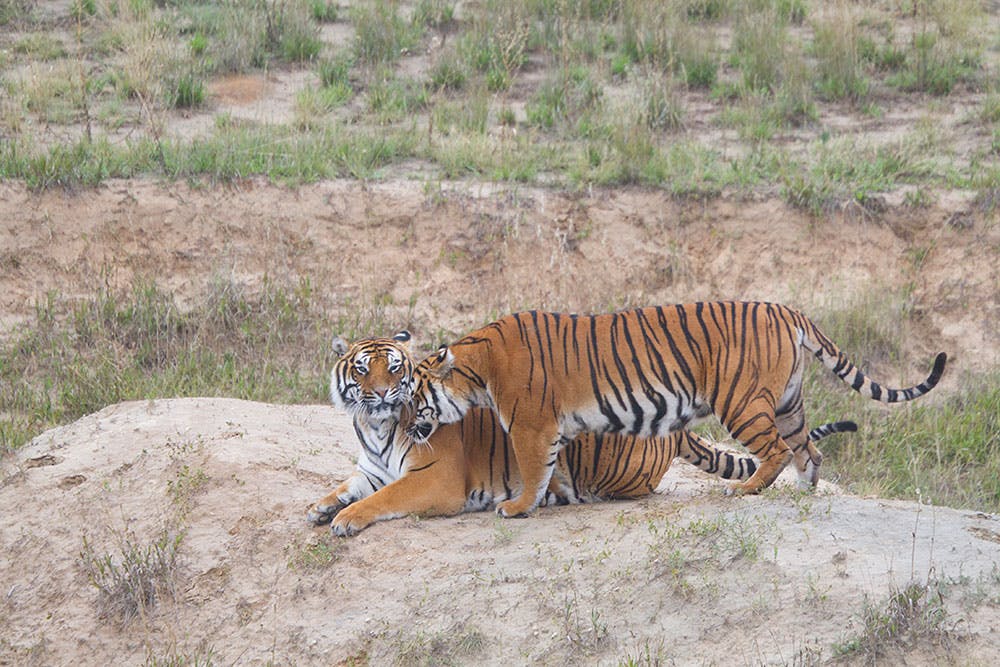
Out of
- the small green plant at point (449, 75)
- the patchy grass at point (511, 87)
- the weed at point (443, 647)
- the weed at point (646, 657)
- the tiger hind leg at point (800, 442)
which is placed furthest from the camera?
the small green plant at point (449, 75)

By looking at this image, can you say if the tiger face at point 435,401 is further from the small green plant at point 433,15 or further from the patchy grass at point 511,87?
the small green plant at point 433,15

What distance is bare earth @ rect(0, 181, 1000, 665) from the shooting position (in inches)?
208

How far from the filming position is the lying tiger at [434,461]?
20.8 feet

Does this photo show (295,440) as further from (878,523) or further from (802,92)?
(802,92)

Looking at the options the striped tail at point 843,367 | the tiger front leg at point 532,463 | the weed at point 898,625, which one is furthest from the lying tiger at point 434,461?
the weed at point 898,625

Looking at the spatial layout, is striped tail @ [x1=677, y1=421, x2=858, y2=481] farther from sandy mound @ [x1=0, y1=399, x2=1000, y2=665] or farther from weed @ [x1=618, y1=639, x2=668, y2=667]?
weed @ [x1=618, y1=639, x2=668, y2=667]

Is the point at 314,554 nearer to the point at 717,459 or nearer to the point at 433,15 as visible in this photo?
the point at 717,459

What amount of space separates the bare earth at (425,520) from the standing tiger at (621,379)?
35cm

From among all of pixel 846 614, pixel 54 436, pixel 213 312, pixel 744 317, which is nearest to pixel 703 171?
pixel 213 312

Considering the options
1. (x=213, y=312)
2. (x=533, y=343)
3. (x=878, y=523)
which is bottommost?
(x=213, y=312)

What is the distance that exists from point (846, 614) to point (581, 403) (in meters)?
1.78

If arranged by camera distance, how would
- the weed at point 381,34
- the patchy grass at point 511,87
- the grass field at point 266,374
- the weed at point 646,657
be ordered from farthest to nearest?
the weed at point 381,34 → the patchy grass at point 511,87 → the grass field at point 266,374 → the weed at point 646,657

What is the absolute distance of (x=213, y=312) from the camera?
9945mm

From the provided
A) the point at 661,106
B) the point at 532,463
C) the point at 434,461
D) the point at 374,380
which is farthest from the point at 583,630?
the point at 661,106
